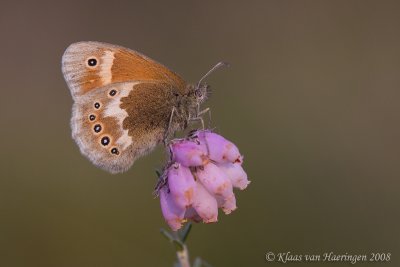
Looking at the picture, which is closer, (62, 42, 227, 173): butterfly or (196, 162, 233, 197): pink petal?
(196, 162, 233, 197): pink petal

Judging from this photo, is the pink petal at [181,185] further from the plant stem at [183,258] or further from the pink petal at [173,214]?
the plant stem at [183,258]

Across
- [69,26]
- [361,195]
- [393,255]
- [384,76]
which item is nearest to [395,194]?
[361,195]

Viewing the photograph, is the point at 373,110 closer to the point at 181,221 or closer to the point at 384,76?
the point at 384,76

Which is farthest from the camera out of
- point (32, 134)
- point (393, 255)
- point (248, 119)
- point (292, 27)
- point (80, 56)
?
point (292, 27)

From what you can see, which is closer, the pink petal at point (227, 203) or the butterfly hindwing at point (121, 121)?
the pink petal at point (227, 203)

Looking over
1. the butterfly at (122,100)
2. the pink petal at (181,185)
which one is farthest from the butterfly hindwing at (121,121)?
the pink petal at (181,185)

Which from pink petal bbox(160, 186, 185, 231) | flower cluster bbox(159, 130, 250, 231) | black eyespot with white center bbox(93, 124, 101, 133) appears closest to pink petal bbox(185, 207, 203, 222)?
flower cluster bbox(159, 130, 250, 231)
